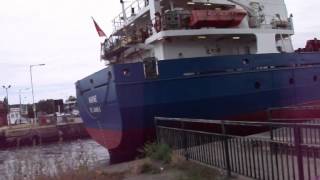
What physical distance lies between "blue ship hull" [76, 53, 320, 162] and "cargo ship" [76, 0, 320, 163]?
1.2 inches

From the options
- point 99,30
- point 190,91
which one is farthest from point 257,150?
point 99,30

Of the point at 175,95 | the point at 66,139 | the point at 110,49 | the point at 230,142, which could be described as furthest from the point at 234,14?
the point at 66,139

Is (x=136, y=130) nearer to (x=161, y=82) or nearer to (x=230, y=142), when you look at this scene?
(x=161, y=82)

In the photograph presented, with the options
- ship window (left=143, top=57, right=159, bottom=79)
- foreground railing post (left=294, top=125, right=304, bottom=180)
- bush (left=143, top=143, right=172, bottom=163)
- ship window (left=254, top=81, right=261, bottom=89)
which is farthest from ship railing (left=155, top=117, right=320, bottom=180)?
ship window (left=254, top=81, right=261, bottom=89)

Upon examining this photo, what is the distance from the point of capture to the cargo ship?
1469 cm

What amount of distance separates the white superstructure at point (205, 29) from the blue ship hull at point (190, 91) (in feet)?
4.52

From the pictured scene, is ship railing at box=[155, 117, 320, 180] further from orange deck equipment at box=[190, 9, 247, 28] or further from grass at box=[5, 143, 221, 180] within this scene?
orange deck equipment at box=[190, 9, 247, 28]

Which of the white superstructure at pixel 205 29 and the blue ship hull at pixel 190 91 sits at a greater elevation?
the white superstructure at pixel 205 29

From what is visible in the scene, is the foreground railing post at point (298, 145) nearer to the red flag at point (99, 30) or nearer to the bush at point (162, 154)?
the bush at point (162, 154)

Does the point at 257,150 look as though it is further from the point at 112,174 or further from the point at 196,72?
the point at 196,72

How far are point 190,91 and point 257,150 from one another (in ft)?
24.5

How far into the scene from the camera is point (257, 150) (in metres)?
7.58

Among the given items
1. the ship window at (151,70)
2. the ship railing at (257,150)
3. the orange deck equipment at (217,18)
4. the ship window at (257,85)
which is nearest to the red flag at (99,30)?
the orange deck equipment at (217,18)

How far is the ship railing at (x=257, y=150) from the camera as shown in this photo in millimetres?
6031
